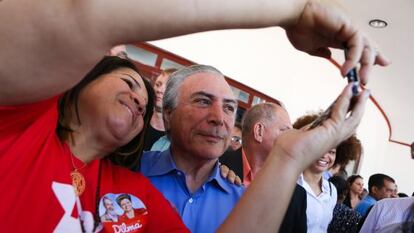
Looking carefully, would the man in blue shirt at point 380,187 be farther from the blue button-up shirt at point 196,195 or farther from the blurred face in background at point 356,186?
the blue button-up shirt at point 196,195

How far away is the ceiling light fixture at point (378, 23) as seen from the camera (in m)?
4.27

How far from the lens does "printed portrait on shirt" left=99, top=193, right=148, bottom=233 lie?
→ 72cm

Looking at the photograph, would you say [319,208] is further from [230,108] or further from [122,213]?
[122,213]

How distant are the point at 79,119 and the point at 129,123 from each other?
10cm

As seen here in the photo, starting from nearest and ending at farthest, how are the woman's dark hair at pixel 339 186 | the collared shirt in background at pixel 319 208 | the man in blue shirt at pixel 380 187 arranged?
the collared shirt in background at pixel 319 208
the woman's dark hair at pixel 339 186
the man in blue shirt at pixel 380 187

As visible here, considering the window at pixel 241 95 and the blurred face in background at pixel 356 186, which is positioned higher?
the window at pixel 241 95

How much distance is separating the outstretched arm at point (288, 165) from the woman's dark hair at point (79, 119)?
40 cm

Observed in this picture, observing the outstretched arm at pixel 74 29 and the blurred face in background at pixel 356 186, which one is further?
the blurred face in background at pixel 356 186

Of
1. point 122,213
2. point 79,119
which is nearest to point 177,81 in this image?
point 79,119

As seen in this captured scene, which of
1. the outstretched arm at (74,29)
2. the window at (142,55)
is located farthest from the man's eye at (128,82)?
the window at (142,55)

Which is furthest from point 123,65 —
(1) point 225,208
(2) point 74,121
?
(1) point 225,208

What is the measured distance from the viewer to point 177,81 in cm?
127

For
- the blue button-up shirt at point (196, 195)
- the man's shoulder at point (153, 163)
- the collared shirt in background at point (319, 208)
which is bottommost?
the collared shirt in background at point (319, 208)

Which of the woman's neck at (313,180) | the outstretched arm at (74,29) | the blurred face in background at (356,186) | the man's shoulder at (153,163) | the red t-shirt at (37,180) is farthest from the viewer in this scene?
the blurred face in background at (356,186)
